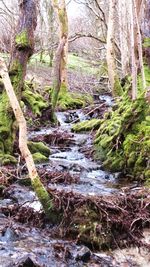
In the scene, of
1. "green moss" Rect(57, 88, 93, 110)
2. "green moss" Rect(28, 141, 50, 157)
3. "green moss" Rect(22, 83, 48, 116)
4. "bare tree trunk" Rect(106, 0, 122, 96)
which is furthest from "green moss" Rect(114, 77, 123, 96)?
"green moss" Rect(28, 141, 50, 157)

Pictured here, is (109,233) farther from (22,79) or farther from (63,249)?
(22,79)

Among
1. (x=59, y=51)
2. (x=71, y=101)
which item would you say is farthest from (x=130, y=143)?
(x=71, y=101)

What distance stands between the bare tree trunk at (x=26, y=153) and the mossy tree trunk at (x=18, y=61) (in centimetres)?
386

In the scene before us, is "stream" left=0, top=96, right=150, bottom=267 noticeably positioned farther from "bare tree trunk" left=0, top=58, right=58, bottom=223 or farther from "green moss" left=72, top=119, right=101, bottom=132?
"green moss" left=72, top=119, right=101, bottom=132

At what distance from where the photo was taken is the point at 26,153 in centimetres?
478

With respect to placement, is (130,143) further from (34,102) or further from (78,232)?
(34,102)

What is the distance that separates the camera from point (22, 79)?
8820 mm

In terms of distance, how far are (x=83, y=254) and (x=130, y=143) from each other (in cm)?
424

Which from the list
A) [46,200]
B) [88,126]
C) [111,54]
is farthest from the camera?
[111,54]

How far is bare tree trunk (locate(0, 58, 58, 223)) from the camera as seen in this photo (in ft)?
15.7

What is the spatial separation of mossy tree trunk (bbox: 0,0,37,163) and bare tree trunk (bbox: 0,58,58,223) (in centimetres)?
386

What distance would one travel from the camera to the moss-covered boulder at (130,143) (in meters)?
7.75

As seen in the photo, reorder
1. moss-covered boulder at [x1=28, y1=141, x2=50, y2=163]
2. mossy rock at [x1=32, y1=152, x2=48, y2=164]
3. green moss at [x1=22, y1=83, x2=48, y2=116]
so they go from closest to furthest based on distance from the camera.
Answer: mossy rock at [x1=32, y1=152, x2=48, y2=164] → moss-covered boulder at [x1=28, y1=141, x2=50, y2=163] → green moss at [x1=22, y1=83, x2=48, y2=116]

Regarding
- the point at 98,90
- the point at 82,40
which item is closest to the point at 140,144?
the point at 98,90
